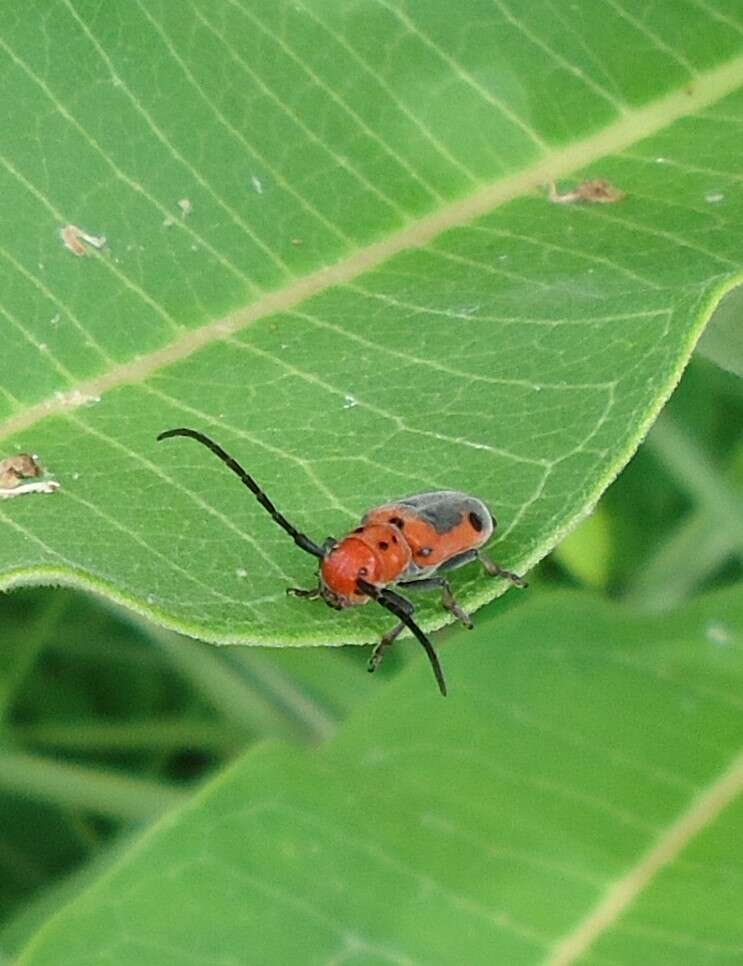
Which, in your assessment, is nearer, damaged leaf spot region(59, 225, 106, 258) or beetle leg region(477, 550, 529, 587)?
beetle leg region(477, 550, 529, 587)

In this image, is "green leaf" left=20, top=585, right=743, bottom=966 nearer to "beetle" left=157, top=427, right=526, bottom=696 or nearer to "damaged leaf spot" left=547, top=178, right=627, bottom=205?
"beetle" left=157, top=427, right=526, bottom=696

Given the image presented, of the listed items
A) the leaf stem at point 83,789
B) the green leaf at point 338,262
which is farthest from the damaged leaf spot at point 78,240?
the leaf stem at point 83,789

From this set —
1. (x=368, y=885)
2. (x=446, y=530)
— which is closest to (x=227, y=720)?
(x=368, y=885)

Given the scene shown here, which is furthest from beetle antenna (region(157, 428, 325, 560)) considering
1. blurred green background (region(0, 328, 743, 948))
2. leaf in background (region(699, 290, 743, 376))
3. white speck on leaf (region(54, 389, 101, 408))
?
blurred green background (region(0, 328, 743, 948))

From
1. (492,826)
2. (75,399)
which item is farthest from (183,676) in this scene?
(75,399)

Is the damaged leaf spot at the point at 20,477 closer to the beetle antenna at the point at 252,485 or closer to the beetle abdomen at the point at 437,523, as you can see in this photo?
the beetle antenna at the point at 252,485

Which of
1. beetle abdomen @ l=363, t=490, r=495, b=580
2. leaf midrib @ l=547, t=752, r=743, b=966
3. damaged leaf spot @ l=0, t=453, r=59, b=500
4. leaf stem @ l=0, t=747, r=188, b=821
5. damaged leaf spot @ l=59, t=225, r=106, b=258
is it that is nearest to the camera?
damaged leaf spot @ l=0, t=453, r=59, b=500
